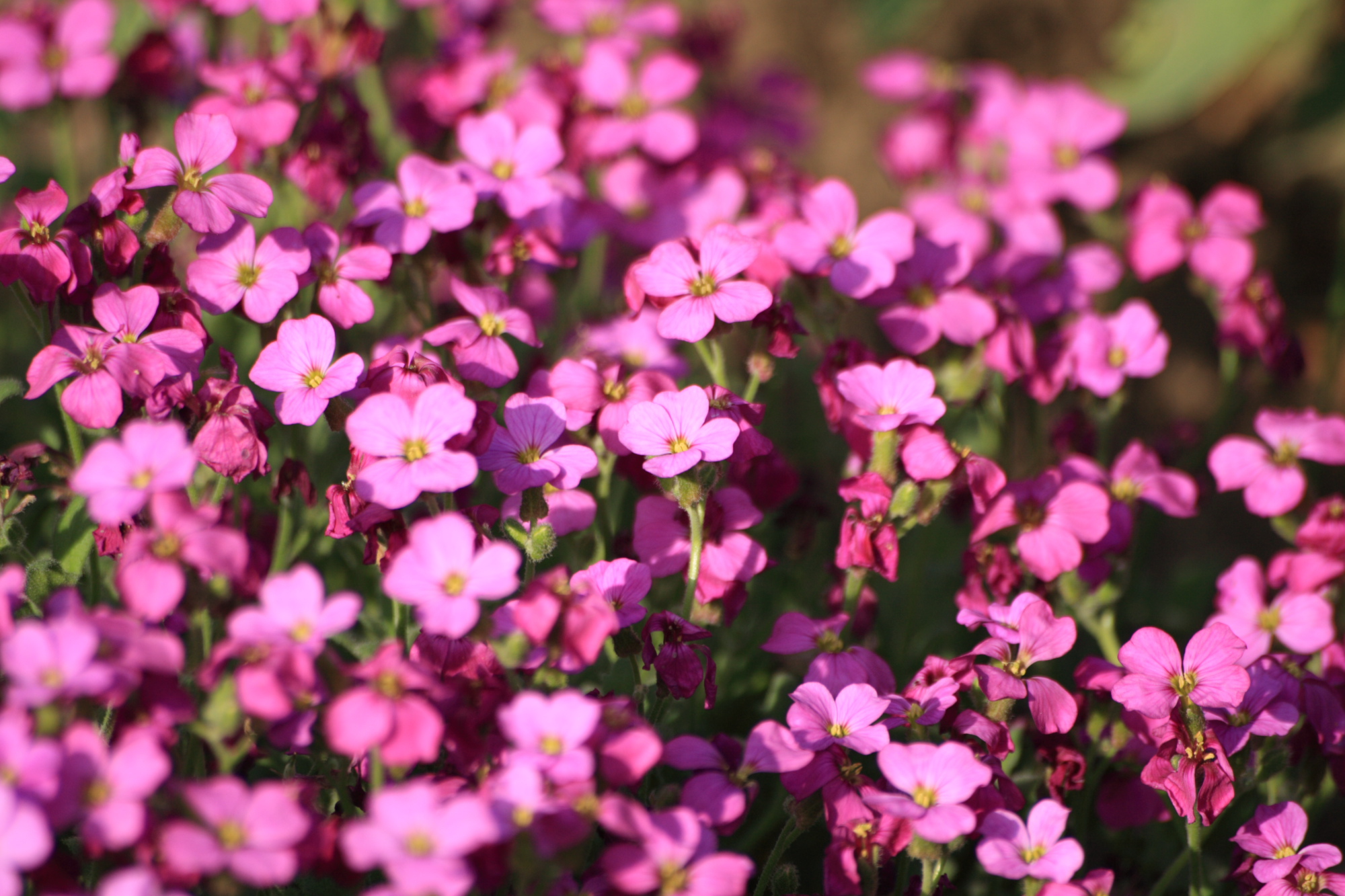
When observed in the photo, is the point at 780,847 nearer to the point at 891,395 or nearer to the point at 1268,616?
the point at 891,395

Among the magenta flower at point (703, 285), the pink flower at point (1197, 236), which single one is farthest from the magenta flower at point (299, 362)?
the pink flower at point (1197, 236)

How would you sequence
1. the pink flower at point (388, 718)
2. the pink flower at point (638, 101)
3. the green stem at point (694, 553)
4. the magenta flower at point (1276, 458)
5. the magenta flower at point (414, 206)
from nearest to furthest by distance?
the pink flower at point (388, 718) < the green stem at point (694, 553) < the magenta flower at point (414, 206) < the magenta flower at point (1276, 458) < the pink flower at point (638, 101)

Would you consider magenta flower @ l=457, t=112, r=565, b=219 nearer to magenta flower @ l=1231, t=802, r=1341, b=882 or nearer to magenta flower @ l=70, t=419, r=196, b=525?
magenta flower @ l=70, t=419, r=196, b=525

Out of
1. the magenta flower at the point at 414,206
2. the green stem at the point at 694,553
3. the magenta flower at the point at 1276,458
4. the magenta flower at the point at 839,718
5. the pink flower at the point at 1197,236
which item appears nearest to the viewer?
the magenta flower at the point at 839,718

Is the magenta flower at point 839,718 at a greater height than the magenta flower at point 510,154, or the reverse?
the magenta flower at point 510,154

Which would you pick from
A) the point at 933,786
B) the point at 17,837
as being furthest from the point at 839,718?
the point at 17,837

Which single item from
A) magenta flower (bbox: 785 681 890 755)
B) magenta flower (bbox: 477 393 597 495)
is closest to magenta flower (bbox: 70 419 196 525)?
magenta flower (bbox: 477 393 597 495)

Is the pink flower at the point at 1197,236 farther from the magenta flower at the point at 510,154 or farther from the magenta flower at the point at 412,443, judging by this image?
the magenta flower at the point at 412,443

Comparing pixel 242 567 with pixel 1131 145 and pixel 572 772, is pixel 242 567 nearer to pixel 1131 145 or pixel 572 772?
pixel 572 772
